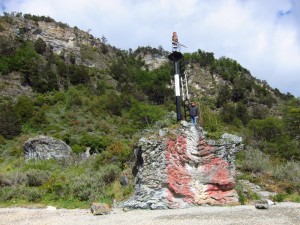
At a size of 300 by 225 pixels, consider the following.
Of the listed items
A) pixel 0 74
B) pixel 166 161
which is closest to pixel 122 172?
pixel 166 161

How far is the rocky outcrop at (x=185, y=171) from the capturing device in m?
13.0

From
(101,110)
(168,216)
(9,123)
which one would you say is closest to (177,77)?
(168,216)

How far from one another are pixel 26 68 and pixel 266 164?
39481 millimetres

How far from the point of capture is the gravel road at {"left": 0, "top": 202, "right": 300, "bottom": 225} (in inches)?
400

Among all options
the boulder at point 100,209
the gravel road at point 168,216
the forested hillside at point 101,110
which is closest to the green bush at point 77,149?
the forested hillside at point 101,110

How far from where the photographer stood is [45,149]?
27.0 m

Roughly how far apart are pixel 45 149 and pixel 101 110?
17.1 meters

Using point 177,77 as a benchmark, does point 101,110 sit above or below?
above

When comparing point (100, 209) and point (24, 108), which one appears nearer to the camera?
point (100, 209)

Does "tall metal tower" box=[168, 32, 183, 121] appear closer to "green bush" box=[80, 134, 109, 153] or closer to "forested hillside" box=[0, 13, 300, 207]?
"forested hillside" box=[0, 13, 300, 207]

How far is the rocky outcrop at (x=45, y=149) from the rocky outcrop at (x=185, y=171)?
14.4m

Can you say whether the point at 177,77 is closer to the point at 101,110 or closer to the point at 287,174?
the point at 287,174

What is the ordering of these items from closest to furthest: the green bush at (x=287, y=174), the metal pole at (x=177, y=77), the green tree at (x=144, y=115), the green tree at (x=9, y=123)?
the metal pole at (x=177, y=77)
the green bush at (x=287, y=174)
the green tree at (x=9, y=123)
the green tree at (x=144, y=115)

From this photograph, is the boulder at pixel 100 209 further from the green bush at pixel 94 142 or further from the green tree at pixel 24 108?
the green tree at pixel 24 108
